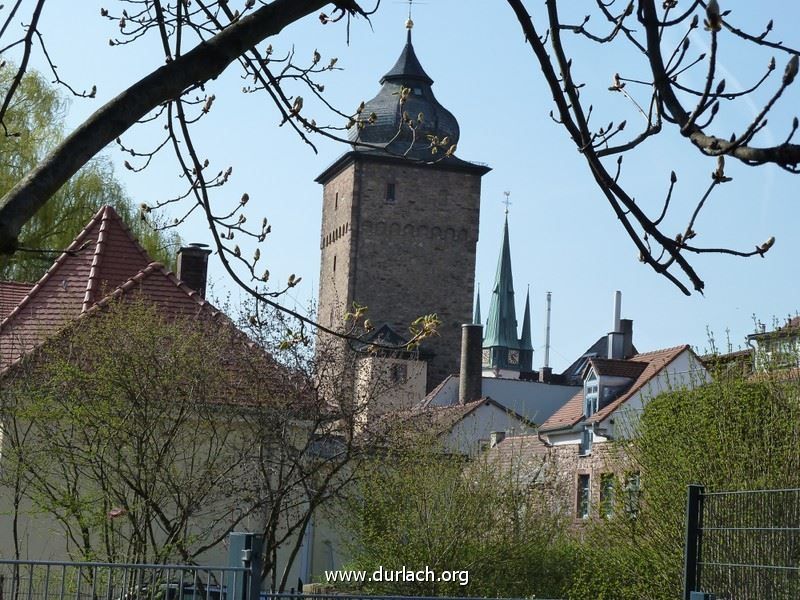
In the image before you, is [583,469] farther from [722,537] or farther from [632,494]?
[722,537]

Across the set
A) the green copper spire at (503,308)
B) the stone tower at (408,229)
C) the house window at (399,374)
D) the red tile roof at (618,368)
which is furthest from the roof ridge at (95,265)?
the green copper spire at (503,308)

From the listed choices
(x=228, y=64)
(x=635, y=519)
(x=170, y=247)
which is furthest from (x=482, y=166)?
(x=228, y=64)

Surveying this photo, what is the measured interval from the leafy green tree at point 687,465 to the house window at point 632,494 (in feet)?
0.40

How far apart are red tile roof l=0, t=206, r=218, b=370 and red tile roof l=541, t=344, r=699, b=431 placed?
64.2 ft

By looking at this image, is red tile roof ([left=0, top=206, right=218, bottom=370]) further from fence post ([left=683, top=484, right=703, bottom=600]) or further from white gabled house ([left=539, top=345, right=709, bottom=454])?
white gabled house ([left=539, top=345, right=709, bottom=454])

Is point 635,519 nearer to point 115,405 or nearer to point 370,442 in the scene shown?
point 370,442

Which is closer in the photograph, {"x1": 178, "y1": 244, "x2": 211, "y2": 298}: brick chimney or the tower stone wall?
{"x1": 178, "y1": 244, "x2": 211, "y2": 298}: brick chimney

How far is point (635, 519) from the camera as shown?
27.6 metres

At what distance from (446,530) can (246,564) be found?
15.9 m

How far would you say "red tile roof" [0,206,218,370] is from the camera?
23.6m

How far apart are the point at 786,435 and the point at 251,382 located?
1098cm

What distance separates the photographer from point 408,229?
77500 millimetres

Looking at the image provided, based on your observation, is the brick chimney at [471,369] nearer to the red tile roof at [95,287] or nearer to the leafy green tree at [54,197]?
the leafy green tree at [54,197]

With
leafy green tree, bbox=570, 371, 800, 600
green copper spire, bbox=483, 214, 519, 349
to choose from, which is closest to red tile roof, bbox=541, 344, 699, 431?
leafy green tree, bbox=570, 371, 800, 600
